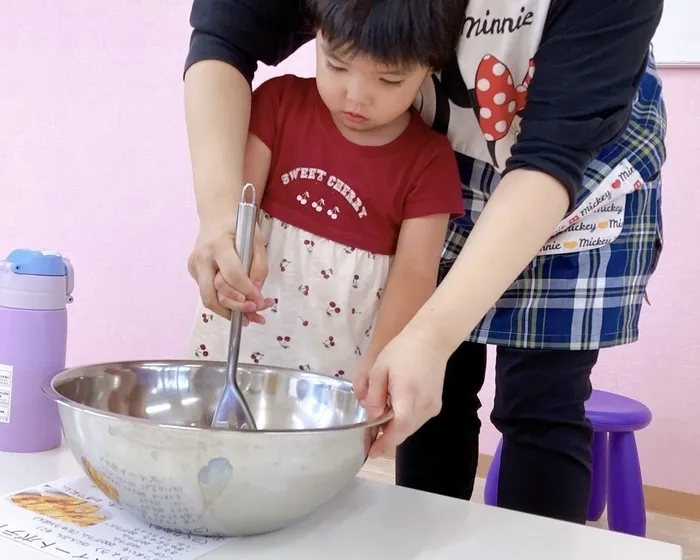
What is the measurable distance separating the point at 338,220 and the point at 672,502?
114 cm

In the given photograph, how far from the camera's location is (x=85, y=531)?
44 cm

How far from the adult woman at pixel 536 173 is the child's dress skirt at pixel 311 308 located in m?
0.11

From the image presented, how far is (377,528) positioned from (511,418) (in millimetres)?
306

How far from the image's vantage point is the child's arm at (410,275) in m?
0.72

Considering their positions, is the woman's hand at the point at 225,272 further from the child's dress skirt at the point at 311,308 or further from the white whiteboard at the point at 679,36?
the white whiteboard at the point at 679,36

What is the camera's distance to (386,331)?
72 centimetres

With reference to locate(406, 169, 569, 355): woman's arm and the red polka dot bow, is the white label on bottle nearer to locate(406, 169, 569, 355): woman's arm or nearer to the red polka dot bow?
locate(406, 169, 569, 355): woman's arm

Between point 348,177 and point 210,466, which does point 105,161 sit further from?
point 210,466

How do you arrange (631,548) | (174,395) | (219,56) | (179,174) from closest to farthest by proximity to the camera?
(631,548), (174,395), (219,56), (179,174)

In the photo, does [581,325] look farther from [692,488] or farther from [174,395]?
[692,488]

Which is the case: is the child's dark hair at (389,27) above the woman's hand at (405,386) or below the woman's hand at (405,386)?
above

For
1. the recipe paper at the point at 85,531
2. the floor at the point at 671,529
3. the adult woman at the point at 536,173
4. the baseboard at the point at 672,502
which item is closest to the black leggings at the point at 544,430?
the adult woman at the point at 536,173

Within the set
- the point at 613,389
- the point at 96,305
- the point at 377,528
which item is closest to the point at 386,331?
the point at 377,528

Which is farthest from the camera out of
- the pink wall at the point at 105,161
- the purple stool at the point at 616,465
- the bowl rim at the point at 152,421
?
the pink wall at the point at 105,161
